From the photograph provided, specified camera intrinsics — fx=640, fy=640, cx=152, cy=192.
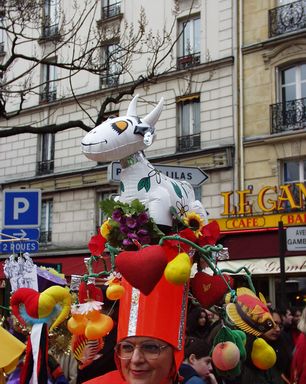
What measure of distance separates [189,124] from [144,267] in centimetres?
1682

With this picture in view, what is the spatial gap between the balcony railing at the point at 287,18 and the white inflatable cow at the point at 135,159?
1442 centimetres

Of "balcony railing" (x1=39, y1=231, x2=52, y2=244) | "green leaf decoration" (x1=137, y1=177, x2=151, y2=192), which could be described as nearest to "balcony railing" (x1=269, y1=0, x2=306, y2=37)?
"balcony railing" (x1=39, y1=231, x2=52, y2=244)

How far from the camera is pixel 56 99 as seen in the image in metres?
22.9

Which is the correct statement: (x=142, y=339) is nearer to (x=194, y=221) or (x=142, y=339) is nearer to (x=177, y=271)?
(x=177, y=271)

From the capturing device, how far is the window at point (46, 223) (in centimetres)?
2233

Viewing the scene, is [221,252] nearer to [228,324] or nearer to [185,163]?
[228,324]

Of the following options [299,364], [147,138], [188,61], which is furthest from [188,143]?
[147,138]

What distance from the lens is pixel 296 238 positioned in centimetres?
843

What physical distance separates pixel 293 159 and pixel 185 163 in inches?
129

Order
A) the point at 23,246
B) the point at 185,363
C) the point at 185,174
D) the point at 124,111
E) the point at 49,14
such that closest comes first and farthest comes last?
the point at 185,363 → the point at 185,174 → the point at 23,246 → the point at 49,14 → the point at 124,111

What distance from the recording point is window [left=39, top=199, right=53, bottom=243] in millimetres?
22328

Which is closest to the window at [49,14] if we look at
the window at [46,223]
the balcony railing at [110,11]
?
the balcony railing at [110,11]

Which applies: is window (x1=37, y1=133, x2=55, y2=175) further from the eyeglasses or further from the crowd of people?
the eyeglasses

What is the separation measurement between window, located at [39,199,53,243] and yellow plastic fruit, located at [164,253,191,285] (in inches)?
766
